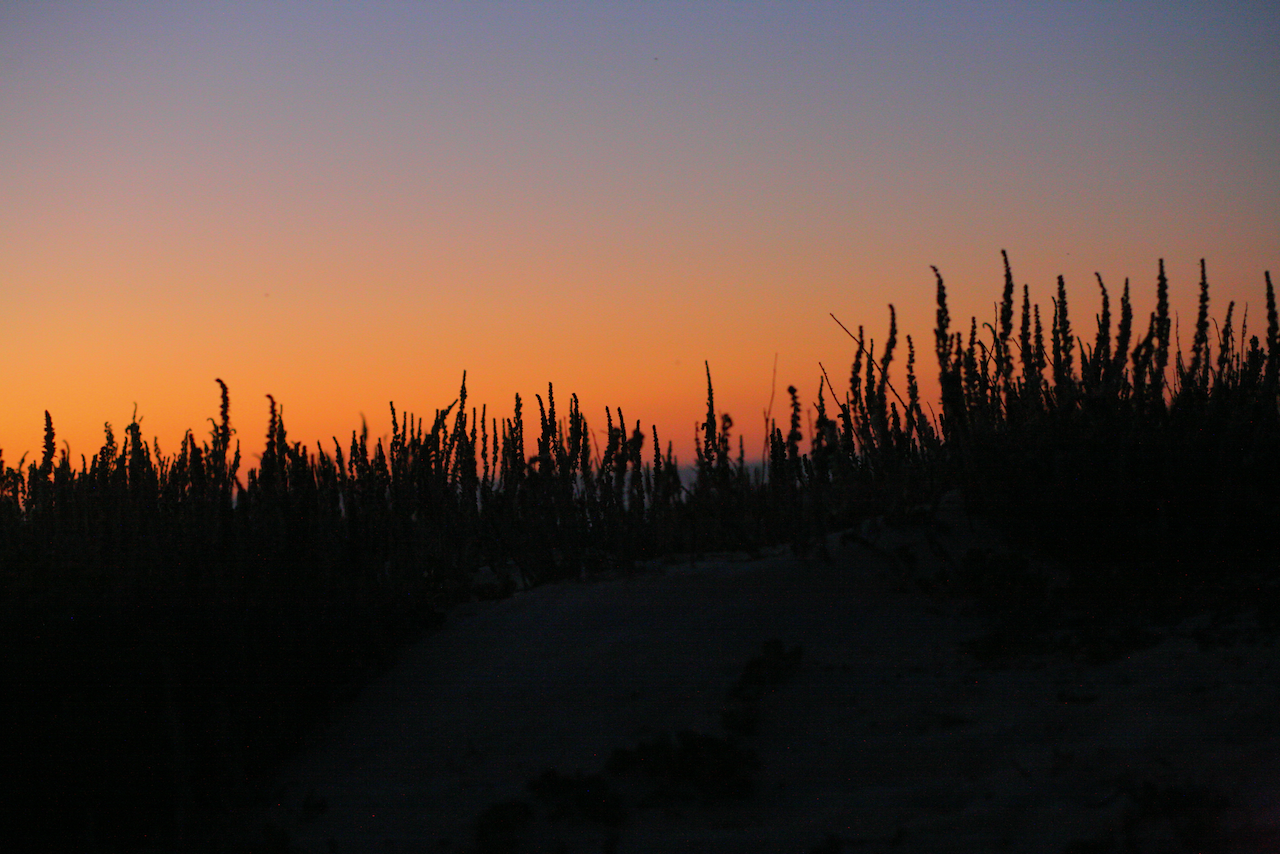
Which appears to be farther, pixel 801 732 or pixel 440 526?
pixel 440 526

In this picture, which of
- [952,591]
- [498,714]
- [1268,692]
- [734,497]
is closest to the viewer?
[1268,692]

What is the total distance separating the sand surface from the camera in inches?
131

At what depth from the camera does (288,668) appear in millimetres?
4738

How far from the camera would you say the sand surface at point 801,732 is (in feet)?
10.9

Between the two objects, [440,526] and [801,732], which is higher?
[440,526]

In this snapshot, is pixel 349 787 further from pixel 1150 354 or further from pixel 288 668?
pixel 1150 354

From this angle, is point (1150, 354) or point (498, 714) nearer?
point (498, 714)

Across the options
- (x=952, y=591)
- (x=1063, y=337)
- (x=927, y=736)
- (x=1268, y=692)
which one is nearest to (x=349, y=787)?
(x=927, y=736)

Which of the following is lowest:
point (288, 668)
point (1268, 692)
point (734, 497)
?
point (1268, 692)

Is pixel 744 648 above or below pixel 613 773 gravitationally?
above

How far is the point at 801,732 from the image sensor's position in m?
4.16

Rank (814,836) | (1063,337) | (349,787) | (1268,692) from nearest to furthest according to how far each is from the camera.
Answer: (814,836), (1268,692), (349,787), (1063,337)

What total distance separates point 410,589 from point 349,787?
176 centimetres

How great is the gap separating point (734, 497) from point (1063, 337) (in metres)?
2.55
